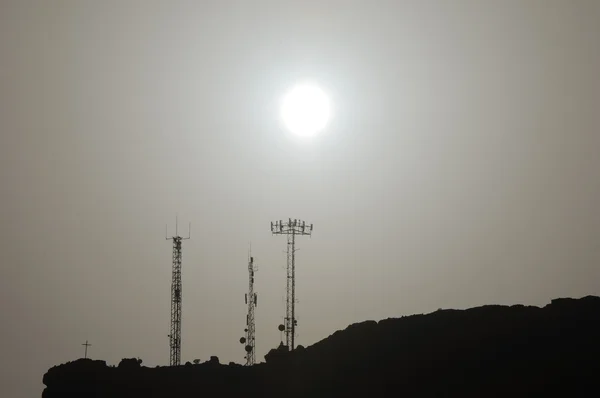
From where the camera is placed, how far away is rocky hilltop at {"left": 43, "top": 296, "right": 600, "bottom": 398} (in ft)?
164

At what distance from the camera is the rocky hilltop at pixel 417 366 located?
49.8 meters

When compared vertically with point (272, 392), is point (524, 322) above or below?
above

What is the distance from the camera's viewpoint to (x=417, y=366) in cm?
5438

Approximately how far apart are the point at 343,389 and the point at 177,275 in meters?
24.7

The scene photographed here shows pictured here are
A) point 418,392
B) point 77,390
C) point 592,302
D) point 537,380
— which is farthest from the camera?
point 77,390

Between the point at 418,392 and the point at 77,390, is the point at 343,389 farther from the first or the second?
the point at 77,390

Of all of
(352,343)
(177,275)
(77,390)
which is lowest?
(77,390)

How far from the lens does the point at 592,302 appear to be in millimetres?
55625

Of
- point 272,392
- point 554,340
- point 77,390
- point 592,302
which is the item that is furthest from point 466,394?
point 77,390

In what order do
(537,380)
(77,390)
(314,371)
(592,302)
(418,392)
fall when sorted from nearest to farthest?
(537,380) < (418,392) < (592,302) < (314,371) < (77,390)

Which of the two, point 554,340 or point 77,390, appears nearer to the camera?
point 554,340

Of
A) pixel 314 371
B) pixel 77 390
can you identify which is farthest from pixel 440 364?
pixel 77 390

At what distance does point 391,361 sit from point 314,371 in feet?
20.0

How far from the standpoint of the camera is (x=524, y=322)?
55.2 m
